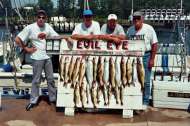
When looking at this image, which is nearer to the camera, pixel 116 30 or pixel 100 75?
pixel 100 75

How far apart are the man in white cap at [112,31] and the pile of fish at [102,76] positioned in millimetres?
344

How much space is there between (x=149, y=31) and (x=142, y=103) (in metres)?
1.27

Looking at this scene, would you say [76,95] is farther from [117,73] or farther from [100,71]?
[117,73]

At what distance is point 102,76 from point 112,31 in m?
0.87

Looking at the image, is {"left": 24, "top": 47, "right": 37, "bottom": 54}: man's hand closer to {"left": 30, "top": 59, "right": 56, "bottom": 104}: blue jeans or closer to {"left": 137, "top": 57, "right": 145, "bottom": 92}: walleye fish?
{"left": 30, "top": 59, "right": 56, "bottom": 104}: blue jeans

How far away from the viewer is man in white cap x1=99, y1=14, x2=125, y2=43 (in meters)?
7.44

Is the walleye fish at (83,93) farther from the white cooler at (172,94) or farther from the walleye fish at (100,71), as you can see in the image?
the white cooler at (172,94)

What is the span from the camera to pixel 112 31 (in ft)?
25.7

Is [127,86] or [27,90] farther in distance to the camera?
[27,90]

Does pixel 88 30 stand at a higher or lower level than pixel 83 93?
higher

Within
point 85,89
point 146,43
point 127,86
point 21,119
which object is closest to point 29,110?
point 21,119

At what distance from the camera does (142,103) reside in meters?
7.70

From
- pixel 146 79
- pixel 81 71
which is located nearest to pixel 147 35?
pixel 146 79

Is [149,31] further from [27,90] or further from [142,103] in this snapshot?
[27,90]
